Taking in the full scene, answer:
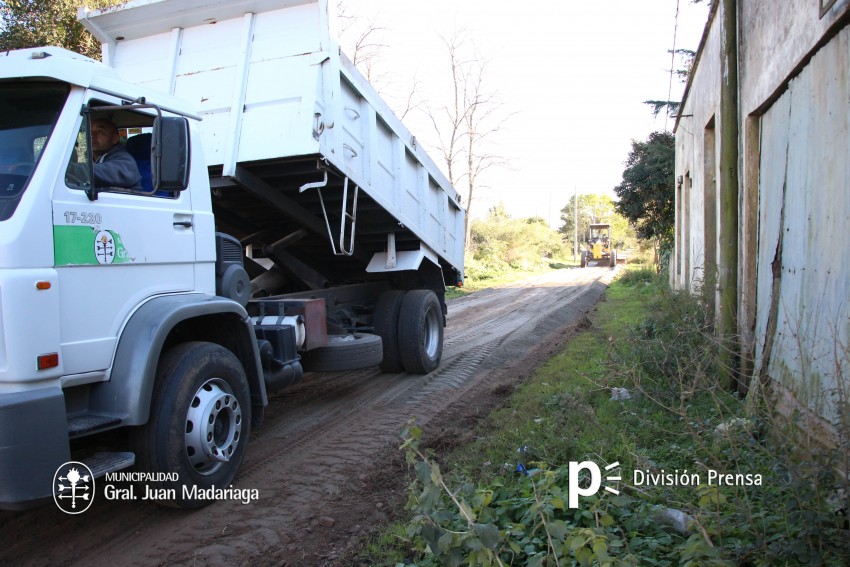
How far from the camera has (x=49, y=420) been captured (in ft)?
10.0

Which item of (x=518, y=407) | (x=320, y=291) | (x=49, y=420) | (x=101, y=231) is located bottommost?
(x=518, y=407)

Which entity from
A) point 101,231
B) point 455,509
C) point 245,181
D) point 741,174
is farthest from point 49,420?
point 741,174

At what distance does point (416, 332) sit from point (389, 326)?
344mm

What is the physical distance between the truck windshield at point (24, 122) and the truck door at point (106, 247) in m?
0.16

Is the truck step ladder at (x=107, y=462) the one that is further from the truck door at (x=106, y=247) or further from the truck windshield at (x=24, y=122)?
the truck windshield at (x=24, y=122)

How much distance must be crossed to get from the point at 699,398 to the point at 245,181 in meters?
4.45

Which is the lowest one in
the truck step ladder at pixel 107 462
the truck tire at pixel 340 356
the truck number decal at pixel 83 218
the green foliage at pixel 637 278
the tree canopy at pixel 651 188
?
the truck step ladder at pixel 107 462

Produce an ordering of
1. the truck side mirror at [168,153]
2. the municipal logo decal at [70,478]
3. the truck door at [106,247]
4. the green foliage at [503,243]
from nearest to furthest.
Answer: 1. the municipal logo decal at [70,478]
2. the truck door at [106,247]
3. the truck side mirror at [168,153]
4. the green foliage at [503,243]

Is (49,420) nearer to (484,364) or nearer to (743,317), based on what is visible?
(743,317)

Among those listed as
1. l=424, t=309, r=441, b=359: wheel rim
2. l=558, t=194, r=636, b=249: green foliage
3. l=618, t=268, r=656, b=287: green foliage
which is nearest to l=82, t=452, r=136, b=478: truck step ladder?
l=424, t=309, r=441, b=359: wheel rim

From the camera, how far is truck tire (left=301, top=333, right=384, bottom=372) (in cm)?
612

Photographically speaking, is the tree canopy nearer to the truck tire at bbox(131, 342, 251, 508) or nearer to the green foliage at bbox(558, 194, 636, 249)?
the truck tire at bbox(131, 342, 251, 508)

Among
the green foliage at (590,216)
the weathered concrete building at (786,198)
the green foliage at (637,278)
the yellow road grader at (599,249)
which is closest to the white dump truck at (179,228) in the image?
the weathered concrete building at (786,198)

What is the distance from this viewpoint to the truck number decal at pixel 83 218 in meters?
3.37
